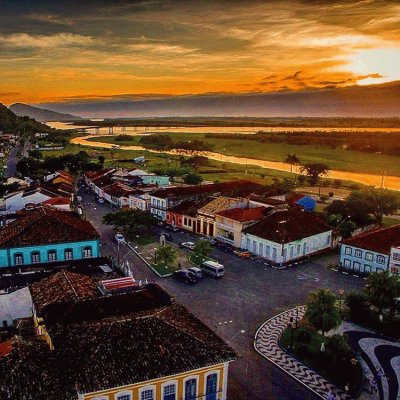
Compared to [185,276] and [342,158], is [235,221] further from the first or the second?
[342,158]

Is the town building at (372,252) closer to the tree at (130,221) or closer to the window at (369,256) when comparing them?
the window at (369,256)

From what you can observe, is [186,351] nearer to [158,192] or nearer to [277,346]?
[277,346]

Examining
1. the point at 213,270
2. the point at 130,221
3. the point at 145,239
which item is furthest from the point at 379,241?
the point at 130,221

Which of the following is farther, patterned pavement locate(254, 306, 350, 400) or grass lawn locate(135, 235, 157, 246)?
grass lawn locate(135, 235, 157, 246)

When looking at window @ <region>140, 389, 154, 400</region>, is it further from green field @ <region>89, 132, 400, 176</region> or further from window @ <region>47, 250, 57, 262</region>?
green field @ <region>89, 132, 400, 176</region>

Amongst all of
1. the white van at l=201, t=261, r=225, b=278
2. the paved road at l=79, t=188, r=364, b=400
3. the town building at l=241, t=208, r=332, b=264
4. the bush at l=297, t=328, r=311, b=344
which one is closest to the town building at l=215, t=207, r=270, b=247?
the town building at l=241, t=208, r=332, b=264

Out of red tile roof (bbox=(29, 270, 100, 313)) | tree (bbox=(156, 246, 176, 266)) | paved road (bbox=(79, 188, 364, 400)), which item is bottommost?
paved road (bbox=(79, 188, 364, 400))

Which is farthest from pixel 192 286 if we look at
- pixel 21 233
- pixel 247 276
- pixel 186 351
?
pixel 186 351
